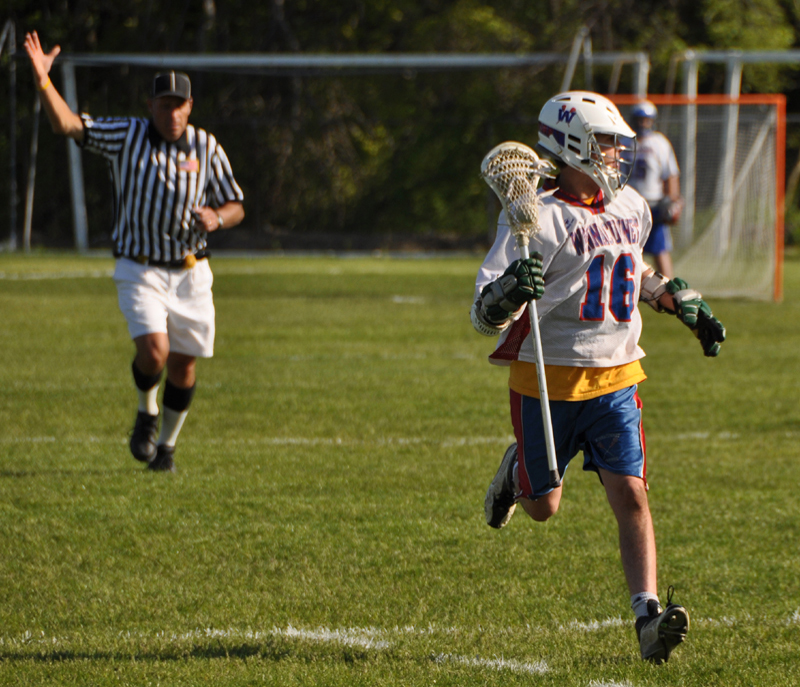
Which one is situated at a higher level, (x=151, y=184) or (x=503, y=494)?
(x=151, y=184)

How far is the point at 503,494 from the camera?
451 cm

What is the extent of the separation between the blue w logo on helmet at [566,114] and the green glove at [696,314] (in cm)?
69

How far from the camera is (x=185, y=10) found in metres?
28.5

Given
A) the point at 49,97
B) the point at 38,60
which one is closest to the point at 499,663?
the point at 49,97

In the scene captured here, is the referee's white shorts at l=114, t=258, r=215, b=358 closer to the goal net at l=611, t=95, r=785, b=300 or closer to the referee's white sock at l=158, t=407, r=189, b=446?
the referee's white sock at l=158, t=407, r=189, b=446

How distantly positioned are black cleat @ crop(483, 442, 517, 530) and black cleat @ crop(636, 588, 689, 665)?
0.97 m

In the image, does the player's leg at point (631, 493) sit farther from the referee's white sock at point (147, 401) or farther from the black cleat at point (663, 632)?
the referee's white sock at point (147, 401)

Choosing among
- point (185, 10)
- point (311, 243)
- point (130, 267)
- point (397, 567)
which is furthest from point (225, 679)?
point (185, 10)

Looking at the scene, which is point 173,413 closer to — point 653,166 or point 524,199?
point 524,199

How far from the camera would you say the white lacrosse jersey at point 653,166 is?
14031 mm

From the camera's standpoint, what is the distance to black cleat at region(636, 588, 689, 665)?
3480 millimetres

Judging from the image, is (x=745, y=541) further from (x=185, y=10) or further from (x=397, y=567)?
(x=185, y=10)

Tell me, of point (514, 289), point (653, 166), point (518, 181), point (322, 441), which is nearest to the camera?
point (514, 289)

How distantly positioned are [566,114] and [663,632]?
68.2 inches
